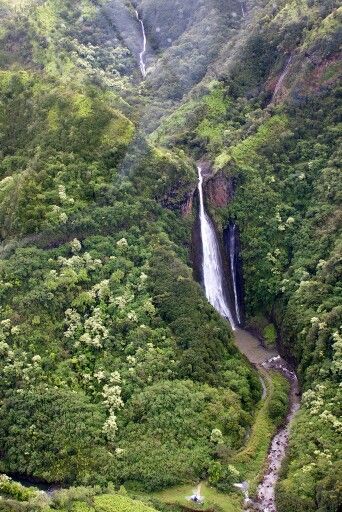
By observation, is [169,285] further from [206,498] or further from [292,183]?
[292,183]

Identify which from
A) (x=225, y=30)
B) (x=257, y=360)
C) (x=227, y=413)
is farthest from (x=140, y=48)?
(x=227, y=413)

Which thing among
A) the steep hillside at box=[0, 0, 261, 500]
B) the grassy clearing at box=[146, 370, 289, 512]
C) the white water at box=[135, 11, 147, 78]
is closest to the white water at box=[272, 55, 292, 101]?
the steep hillside at box=[0, 0, 261, 500]

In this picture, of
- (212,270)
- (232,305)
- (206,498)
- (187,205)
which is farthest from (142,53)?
(206,498)

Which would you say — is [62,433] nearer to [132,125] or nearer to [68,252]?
[68,252]

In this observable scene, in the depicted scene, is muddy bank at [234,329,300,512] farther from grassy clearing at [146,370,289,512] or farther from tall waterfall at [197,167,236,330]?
tall waterfall at [197,167,236,330]

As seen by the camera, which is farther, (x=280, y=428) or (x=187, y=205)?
(x=187, y=205)

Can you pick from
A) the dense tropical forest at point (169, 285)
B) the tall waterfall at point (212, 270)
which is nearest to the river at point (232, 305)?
the tall waterfall at point (212, 270)
